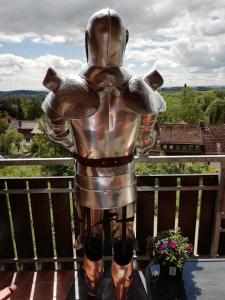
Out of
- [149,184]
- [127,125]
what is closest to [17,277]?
[149,184]

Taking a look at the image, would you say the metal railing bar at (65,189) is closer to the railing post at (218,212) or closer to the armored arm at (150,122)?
the railing post at (218,212)

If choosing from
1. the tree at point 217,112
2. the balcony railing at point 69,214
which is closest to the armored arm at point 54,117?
the balcony railing at point 69,214

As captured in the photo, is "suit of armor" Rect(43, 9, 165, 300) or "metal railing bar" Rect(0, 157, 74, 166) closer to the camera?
"suit of armor" Rect(43, 9, 165, 300)

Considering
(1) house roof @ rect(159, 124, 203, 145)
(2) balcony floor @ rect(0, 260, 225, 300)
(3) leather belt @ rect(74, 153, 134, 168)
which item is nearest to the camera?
(3) leather belt @ rect(74, 153, 134, 168)

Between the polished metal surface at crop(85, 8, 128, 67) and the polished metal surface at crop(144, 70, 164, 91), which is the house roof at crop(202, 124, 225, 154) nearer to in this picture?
the polished metal surface at crop(144, 70, 164, 91)

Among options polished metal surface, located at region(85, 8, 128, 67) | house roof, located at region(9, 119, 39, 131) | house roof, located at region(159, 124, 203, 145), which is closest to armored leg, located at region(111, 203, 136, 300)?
polished metal surface, located at region(85, 8, 128, 67)

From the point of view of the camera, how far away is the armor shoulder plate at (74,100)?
1.41m

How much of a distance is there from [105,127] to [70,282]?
4.84ft

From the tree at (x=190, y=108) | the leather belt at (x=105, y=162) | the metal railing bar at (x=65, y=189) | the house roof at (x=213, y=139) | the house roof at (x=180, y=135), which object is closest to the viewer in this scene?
the leather belt at (x=105, y=162)

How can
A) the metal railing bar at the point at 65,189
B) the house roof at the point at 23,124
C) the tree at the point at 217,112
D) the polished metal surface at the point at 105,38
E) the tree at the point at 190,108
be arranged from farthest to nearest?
the house roof at the point at 23,124 < the tree at the point at 217,112 < the tree at the point at 190,108 < the metal railing bar at the point at 65,189 < the polished metal surface at the point at 105,38

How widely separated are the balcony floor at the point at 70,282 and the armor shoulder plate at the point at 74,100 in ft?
4.12

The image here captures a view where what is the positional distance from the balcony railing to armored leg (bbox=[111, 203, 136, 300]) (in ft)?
1.71

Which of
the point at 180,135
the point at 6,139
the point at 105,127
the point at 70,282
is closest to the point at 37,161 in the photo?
the point at 105,127

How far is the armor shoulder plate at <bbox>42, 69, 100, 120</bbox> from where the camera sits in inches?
55.4
